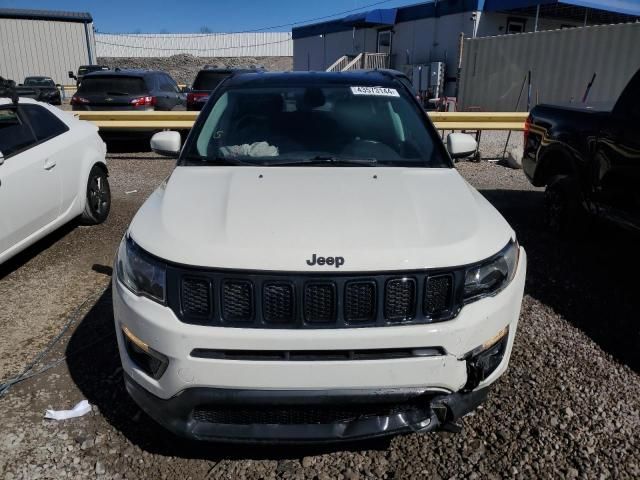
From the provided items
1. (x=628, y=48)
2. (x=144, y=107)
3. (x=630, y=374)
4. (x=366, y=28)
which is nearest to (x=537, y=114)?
(x=630, y=374)

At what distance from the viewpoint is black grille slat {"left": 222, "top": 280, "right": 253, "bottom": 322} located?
2.17 metres

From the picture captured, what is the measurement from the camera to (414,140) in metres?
3.55

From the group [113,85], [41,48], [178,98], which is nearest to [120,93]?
[113,85]

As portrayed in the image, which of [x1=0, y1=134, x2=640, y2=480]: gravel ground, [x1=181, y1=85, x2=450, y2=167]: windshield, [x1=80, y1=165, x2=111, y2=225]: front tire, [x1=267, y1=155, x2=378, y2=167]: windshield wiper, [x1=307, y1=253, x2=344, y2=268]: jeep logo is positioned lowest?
[x1=0, y1=134, x2=640, y2=480]: gravel ground

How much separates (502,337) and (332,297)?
2.71ft

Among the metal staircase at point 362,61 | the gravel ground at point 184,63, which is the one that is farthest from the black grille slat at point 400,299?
the gravel ground at point 184,63

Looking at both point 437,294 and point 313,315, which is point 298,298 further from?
point 437,294

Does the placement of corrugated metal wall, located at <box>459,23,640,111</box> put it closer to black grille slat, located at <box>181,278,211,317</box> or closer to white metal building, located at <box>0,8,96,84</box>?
black grille slat, located at <box>181,278,211,317</box>

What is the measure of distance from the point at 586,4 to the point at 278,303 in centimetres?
2200

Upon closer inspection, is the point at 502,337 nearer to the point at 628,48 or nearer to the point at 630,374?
the point at 630,374

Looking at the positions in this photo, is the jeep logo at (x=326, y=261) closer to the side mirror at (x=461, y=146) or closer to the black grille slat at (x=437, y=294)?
the black grille slat at (x=437, y=294)

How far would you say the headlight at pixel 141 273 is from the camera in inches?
88.7

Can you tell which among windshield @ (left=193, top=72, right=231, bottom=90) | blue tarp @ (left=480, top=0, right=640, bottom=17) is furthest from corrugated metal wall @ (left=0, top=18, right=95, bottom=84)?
windshield @ (left=193, top=72, right=231, bottom=90)

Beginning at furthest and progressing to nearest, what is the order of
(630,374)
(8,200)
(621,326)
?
(8,200) < (621,326) < (630,374)
